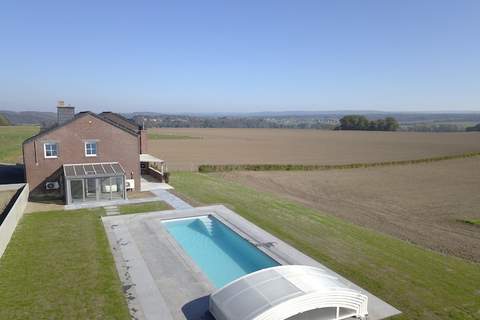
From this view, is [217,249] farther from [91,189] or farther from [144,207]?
[91,189]

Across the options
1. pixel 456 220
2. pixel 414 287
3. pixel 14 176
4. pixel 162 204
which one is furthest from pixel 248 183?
pixel 414 287

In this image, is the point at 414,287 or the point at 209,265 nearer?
the point at 414,287

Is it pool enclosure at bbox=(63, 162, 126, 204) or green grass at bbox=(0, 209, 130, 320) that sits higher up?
pool enclosure at bbox=(63, 162, 126, 204)

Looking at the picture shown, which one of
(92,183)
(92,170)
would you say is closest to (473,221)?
(92,183)

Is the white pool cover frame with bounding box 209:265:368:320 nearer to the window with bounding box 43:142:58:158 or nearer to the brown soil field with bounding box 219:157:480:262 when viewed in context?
the brown soil field with bounding box 219:157:480:262

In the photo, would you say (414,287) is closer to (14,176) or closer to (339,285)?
(339,285)

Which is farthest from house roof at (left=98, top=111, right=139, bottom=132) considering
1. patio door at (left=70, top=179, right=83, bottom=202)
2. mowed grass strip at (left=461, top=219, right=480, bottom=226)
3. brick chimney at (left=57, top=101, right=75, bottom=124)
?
mowed grass strip at (left=461, top=219, right=480, bottom=226)
